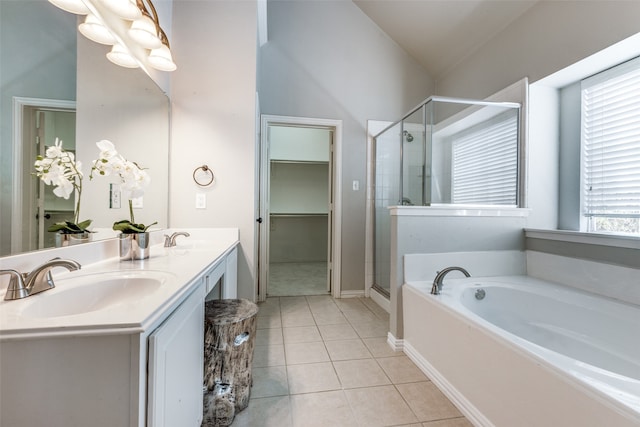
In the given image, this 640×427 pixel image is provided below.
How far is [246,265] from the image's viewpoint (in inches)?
82.6

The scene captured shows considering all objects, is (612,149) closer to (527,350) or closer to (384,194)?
(527,350)

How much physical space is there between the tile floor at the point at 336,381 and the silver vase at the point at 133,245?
926mm

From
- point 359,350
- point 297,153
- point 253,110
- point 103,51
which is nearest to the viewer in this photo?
point 103,51

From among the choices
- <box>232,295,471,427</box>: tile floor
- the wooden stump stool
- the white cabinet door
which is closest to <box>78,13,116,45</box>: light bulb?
the white cabinet door

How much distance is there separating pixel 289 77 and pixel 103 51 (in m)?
1.92

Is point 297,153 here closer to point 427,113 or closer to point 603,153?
point 427,113

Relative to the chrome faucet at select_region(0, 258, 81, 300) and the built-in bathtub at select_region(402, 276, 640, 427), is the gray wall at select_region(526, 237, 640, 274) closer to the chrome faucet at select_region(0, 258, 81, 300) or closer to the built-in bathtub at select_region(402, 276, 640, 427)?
the built-in bathtub at select_region(402, 276, 640, 427)

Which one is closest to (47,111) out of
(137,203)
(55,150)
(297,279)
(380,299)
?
(55,150)

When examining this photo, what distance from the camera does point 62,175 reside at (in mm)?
942

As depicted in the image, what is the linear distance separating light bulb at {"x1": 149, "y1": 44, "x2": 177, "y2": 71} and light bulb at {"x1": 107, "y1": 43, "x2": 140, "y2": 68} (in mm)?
164

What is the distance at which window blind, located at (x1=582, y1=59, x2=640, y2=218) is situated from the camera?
1.59 metres

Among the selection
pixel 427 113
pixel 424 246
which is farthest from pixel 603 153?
pixel 424 246

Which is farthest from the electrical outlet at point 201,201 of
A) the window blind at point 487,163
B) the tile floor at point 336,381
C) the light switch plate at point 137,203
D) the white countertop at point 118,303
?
the window blind at point 487,163

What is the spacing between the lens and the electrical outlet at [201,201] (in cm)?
203
